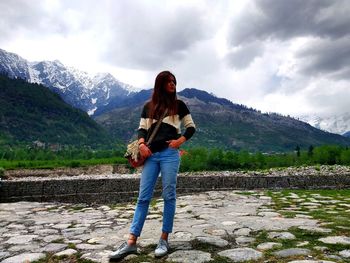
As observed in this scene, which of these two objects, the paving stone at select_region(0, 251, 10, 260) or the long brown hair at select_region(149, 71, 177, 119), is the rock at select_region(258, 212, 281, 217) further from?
the paving stone at select_region(0, 251, 10, 260)

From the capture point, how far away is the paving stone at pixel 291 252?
4.13 m

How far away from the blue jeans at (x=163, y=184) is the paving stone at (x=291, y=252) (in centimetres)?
129

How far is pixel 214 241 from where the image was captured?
4926 millimetres

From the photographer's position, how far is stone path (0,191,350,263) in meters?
4.30

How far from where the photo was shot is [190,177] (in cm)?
1095

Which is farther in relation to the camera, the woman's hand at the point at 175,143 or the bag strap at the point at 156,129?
the bag strap at the point at 156,129

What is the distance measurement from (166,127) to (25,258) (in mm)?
2232

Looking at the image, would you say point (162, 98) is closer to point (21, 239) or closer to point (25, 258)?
point (25, 258)

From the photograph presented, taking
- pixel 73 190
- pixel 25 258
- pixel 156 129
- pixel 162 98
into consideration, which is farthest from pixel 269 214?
pixel 73 190

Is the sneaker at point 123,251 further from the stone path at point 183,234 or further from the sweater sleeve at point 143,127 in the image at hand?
the sweater sleeve at point 143,127

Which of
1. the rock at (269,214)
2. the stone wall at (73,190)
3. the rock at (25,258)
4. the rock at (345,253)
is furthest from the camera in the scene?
the stone wall at (73,190)

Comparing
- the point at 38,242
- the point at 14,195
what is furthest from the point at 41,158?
the point at 38,242

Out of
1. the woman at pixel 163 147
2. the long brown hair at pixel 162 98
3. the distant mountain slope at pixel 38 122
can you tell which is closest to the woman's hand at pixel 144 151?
the woman at pixel 163 147

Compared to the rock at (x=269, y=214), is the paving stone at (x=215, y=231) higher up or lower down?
lower down
